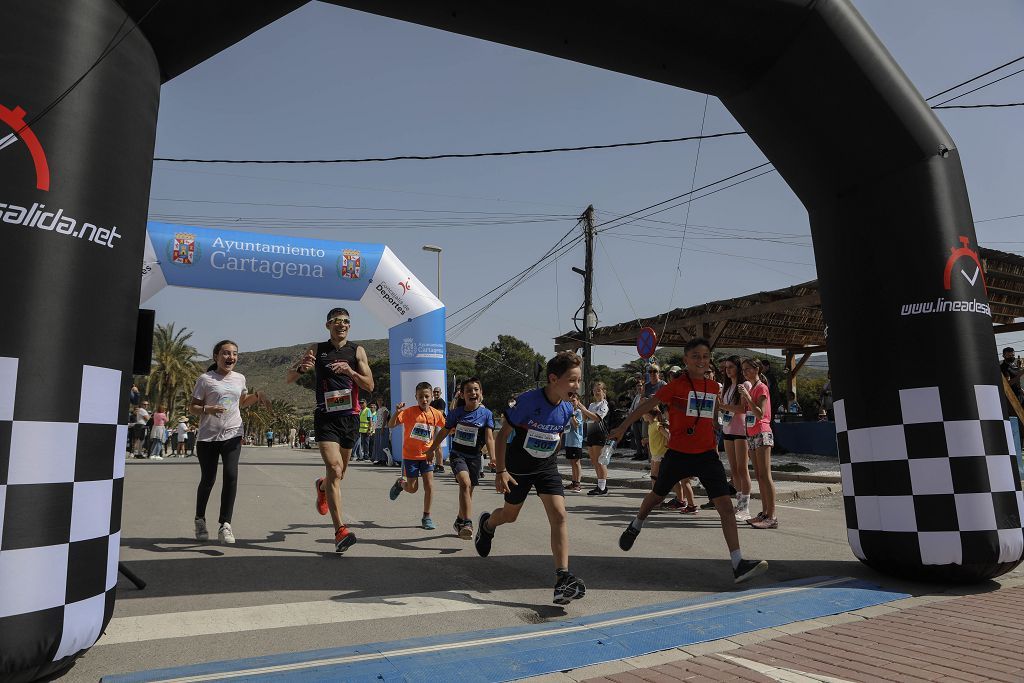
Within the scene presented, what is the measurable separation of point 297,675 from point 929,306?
4607 mm

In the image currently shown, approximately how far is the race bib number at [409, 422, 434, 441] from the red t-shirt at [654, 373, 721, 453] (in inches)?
116

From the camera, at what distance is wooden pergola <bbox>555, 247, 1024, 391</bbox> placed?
50.5 ft

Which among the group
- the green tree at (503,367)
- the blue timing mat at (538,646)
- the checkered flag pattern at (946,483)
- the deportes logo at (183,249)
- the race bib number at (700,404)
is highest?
the green tree at (503,367)

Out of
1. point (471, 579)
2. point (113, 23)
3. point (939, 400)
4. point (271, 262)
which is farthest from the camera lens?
point (271, 262)

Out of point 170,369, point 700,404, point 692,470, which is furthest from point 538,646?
point 170,369

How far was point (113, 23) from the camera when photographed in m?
3.49

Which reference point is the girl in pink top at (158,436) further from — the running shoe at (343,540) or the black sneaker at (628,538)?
the black sneaker at (628,538)

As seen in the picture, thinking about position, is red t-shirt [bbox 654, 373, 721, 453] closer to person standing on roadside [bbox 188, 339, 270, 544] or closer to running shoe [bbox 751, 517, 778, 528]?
running shoe [bbox 751, 517, 778, 528]

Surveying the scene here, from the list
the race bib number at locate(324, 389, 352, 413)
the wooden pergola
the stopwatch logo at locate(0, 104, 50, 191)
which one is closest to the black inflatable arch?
the stopwatch logo at locate(0, 104, 50, 191)

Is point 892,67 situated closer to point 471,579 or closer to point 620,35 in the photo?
point 620,35

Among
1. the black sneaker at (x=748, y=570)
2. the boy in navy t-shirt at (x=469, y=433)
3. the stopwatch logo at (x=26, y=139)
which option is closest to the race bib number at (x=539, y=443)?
the black sneaker at (x=748, y=570)

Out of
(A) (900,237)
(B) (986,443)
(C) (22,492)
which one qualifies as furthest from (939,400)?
(C) (22,492)

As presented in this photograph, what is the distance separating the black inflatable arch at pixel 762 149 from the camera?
3039mm

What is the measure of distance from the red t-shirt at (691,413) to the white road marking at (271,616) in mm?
2144
